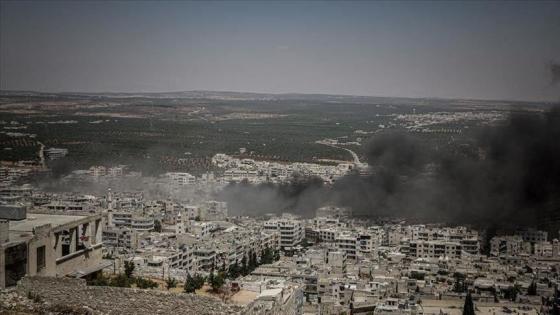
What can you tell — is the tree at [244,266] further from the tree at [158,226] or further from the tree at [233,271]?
the tree at [158,226]

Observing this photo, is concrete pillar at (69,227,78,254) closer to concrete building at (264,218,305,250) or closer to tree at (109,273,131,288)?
tree at (109,273,131,288)

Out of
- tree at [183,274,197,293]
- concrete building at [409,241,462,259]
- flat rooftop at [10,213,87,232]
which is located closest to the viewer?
flat rooftop at [10,213,87,232]

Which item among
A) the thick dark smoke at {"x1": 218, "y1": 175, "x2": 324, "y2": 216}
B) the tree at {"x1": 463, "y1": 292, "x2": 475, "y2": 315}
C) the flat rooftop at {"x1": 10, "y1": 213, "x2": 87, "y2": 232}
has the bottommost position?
the thick dark smoke at {"x1": 218, "y1": 175, "x2": 324, "y2": 216}

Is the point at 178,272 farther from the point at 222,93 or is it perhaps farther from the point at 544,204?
the point at 222,93

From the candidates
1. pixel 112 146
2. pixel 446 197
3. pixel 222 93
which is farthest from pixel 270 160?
pixel 222 93

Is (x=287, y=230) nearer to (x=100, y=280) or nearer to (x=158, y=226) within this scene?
(x=158, y=226)

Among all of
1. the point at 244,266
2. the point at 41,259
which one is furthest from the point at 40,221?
the point at 244,266

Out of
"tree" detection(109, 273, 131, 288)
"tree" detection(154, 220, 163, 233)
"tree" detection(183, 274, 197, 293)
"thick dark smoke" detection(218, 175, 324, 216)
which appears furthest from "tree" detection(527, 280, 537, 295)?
"thick dark smoke" detection(218, 175, 324, 216)
